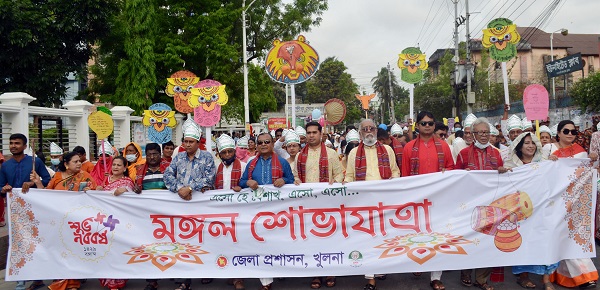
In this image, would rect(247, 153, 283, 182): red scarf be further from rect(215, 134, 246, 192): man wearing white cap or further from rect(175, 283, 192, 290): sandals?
rect(175, 283, 192, 290): sandals

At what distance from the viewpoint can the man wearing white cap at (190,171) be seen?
484 centimetres

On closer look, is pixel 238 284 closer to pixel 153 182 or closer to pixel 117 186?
pixel 153 182

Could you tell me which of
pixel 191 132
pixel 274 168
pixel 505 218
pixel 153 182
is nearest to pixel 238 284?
pixel 274 168

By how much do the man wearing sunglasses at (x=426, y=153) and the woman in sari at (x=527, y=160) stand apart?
63 centimetres

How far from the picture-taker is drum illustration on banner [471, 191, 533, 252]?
464cm

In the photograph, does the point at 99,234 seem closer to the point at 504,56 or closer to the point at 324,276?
the point at 324,276

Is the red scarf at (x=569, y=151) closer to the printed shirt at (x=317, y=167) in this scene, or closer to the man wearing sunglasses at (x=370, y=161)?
the man wearing sunglasses at (x=370, y=161)

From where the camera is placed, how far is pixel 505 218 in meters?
4.67

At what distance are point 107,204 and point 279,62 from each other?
3.71m

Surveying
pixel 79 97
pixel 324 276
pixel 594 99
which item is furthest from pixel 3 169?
pixel 594 99

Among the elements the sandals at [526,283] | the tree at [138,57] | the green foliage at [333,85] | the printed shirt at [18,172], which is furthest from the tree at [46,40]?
the green foliage at [333,85]

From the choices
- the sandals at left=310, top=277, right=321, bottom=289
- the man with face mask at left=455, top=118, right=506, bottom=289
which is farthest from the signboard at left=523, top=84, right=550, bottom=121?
the sandals at left=310, top=277, right=321, bottom=289

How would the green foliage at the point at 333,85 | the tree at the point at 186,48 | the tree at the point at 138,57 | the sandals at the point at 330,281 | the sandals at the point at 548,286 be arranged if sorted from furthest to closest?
the green foliage at the point at 333,85 < the tree at the point at 186,48 < the tree at the point at 138,57 < the sandals at the point at 330,281 < the sandals at the point at 548,286

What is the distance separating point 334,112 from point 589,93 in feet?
39.4
